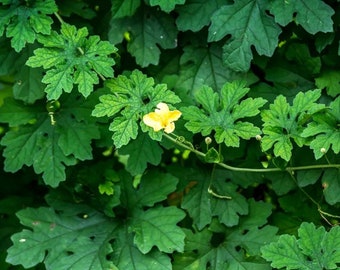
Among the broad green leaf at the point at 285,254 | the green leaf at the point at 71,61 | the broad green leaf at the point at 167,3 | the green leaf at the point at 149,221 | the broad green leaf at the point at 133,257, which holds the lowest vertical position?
the broad green leaf at the point at 133,257

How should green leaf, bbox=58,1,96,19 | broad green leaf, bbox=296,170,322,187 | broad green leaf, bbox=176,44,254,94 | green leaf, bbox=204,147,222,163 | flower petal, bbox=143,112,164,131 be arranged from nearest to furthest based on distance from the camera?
1. flower petal, bbox=143,112,164,131
2. green leaf, bbox=204,147,222,163
3. broad green leaf, bbox=296,170,322,187
4. broad green leaf, bbox=176,44,254,94
5. green leaf, bbox=58,1,96,19

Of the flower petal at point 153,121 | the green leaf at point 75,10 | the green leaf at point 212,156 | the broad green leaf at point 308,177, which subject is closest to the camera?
the flower petal at point 153,121

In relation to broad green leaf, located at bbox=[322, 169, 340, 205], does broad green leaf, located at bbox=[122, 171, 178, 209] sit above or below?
below

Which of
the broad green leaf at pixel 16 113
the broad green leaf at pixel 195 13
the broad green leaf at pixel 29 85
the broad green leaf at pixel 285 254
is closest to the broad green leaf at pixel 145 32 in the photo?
the broad green leaf at pixel 195 13

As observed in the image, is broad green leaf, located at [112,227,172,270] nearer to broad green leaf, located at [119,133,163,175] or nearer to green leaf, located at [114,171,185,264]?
green leaf, located at [114,171,185,264]

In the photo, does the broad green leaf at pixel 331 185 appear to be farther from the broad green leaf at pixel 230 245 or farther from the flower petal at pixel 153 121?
the flower petal at pixel 153 121

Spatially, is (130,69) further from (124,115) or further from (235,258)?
(235,258)

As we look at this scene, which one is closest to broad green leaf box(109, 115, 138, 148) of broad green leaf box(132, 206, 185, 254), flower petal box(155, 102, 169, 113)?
flower petal box(155, 102, 169, 113)

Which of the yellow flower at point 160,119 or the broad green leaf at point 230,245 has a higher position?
the yellow flower at point 160,119
